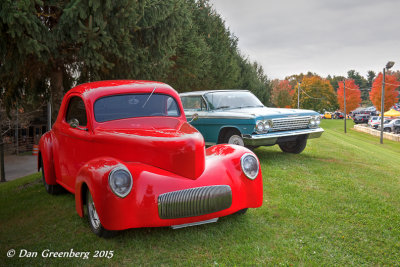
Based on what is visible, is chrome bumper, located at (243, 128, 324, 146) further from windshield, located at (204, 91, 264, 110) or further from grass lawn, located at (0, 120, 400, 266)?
grass lawn, located at (0, 120, 400, 266)

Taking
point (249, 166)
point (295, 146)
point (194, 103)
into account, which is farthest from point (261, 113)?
point (249, 166)

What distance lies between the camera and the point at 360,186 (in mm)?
6172

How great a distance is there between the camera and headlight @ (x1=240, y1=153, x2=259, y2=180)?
4.40 meters

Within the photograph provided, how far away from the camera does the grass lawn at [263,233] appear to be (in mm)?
3613

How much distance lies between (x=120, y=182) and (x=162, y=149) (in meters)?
0.62

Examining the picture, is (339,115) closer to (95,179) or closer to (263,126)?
(263,126)

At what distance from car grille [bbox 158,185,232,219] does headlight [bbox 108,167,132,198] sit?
14.6 inches

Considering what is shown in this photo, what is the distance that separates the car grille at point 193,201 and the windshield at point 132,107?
162cm

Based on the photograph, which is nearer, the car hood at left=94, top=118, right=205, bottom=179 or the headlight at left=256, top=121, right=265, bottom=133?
the car hood at left=94, top=118, right=205, bottom=179

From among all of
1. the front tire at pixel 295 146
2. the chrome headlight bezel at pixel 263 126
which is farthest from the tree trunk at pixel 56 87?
the front tire at pixel 295 146

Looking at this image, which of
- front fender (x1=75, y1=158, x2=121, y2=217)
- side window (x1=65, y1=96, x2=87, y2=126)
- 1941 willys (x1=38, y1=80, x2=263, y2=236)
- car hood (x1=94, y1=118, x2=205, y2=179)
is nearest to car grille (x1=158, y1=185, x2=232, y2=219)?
1941 willys (x1=38, y1=80, x2=263, y2=236)

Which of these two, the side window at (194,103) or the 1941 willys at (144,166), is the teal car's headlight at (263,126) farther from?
the 1941 willys at (144,166)

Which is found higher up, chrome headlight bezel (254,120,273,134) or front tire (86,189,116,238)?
chrome headlight bezel (254,120,273,134)

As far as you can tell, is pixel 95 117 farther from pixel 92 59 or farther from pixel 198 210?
pixel 92 59
